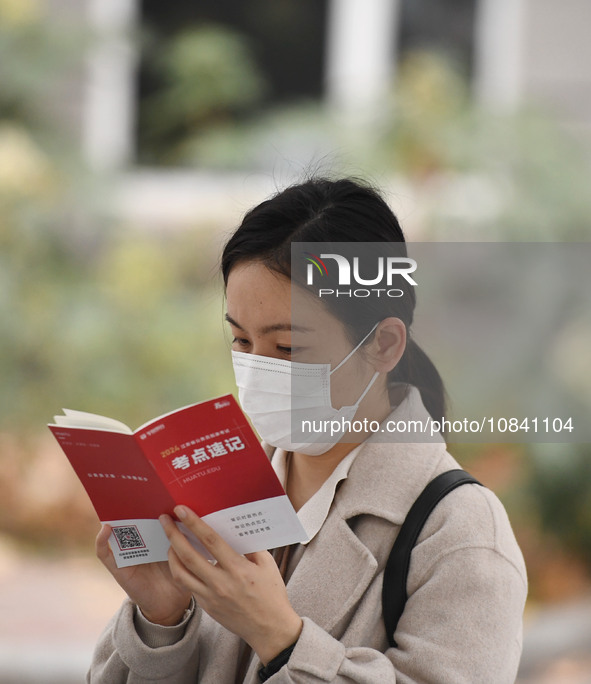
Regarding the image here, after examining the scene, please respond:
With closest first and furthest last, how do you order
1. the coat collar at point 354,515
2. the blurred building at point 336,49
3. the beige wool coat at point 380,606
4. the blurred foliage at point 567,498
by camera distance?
the beige wool coat at point 380,606 < the coat collar at point 354,515 < the blurred foliage at point 567,498 < the blurred building at point 336,49

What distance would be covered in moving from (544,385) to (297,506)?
275 centimetres

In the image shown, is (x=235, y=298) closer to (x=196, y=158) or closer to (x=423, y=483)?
(x=423, y=483)

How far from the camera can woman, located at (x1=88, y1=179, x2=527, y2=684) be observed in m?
1.27

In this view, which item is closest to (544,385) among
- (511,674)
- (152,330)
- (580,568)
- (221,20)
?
(580,568)

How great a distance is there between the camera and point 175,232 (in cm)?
546

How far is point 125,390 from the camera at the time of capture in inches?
172

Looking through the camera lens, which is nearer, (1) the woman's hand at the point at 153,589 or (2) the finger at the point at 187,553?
(2) the finger at the point at 187,553

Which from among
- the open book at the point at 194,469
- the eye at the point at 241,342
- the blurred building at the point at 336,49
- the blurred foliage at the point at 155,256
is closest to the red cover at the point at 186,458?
the open book at the point at 194,469

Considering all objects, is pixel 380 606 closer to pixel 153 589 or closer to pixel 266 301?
pixel 153 589

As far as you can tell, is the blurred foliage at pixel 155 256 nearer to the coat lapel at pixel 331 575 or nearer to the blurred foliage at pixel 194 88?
the blurred foliage at pixel 194 88

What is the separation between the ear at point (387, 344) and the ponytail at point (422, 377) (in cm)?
6

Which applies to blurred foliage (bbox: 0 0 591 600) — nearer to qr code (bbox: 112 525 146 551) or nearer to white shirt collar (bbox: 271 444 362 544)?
white shirt collar (bbox: 271 444 362 544)

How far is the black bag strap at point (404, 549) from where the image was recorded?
1326 mm

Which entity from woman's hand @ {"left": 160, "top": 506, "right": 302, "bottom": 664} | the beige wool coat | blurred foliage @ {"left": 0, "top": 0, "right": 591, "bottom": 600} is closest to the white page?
woman's hand @ {"left": 160, "top": 506, "right": 302, "bottom": 664}
